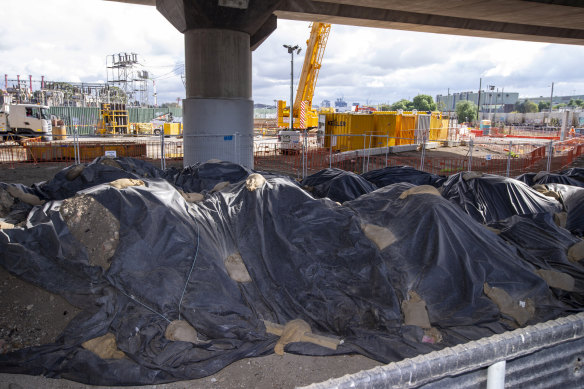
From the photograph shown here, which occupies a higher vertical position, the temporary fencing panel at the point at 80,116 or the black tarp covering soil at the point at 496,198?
the temporary fencing panel at the point at 80,116

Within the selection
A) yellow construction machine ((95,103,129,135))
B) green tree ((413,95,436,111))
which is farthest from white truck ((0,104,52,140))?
green tree ((413,95,436,111))

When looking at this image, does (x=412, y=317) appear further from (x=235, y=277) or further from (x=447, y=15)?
(x=447, y=15)

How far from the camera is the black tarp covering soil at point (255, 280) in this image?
14.2 ft

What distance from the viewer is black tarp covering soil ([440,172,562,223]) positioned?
765 centimetres

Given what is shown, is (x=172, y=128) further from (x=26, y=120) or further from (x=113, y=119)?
(x=26, y=120)

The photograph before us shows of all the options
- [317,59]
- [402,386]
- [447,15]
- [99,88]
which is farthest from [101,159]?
[99,88]

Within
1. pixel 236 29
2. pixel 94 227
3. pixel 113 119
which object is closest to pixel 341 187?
pixel 94 227

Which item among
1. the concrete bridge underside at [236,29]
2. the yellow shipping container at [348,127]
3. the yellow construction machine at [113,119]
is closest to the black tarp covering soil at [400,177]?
the concrete bridge underside at [236,29]

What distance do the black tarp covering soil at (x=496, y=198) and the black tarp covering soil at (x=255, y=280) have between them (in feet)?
8.21

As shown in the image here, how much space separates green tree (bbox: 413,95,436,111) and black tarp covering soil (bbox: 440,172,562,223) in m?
107

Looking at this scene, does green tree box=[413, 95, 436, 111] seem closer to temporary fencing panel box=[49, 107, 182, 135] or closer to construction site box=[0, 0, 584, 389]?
temporary fencing panel box=[49, 107, 182, 135]

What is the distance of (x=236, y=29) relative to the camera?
42.2 ft

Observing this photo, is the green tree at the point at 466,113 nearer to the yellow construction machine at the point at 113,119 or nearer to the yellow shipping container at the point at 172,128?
the yellow shipping container at the point at 172,128

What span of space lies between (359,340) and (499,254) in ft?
6.81
